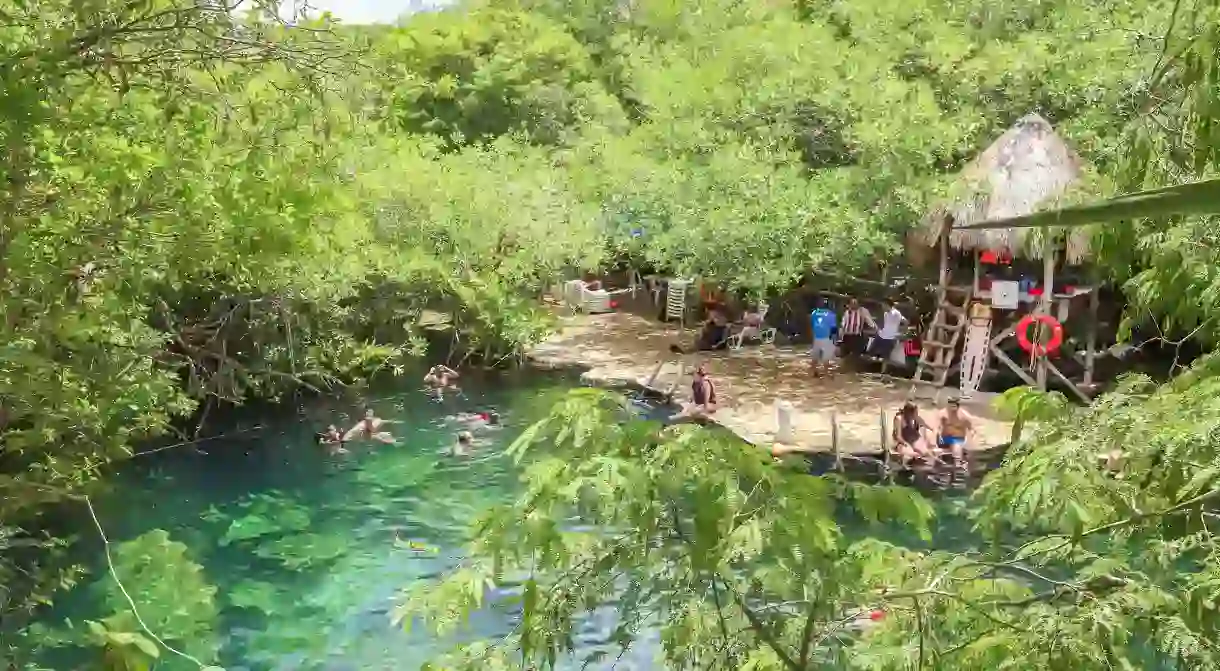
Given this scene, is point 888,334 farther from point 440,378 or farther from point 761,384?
point 440,378

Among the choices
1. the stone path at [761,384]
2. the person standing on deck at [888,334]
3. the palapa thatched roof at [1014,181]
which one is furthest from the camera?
the person standing on deck at [888,334]

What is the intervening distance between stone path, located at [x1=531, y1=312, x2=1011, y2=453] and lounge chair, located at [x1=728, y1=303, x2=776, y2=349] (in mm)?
196

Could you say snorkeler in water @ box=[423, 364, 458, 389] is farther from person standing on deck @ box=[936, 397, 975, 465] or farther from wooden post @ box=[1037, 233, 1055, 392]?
wooden post @ box=[1037, 233, 1055, 392]

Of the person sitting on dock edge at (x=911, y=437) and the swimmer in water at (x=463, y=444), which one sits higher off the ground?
→ the person sitting on dock edge at (x=911, y=437)

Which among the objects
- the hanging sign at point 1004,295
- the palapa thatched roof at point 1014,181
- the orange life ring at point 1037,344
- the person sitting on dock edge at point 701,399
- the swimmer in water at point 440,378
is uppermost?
the palapa thatched roof at point 1014,181

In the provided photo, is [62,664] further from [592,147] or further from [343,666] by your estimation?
[592,147]

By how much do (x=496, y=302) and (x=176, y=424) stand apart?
4.01m

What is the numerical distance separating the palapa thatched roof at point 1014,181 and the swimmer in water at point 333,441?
690 centimetres

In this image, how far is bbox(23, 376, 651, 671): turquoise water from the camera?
7.29 m

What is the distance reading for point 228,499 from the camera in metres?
9.88

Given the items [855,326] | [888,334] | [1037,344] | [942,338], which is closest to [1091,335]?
[1037,344]

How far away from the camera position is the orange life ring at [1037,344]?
436 inches

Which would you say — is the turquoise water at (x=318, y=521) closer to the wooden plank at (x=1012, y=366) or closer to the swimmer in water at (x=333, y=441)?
the swimmer in water at (x=333, y=441)

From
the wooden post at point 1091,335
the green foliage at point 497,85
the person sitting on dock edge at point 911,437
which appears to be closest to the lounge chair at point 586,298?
the green foliage at point 497,85
